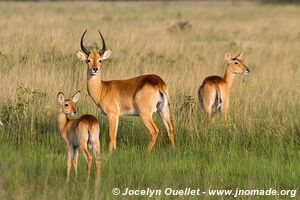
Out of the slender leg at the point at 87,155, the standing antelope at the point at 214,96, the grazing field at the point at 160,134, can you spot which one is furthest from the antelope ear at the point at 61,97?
the standing antelope at the point at 214,96

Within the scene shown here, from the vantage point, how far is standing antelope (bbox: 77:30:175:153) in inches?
324

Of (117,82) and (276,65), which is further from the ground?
(276,65)

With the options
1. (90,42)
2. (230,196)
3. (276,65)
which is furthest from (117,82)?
(90,42)

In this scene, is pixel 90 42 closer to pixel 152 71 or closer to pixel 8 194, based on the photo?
pixel 152 71

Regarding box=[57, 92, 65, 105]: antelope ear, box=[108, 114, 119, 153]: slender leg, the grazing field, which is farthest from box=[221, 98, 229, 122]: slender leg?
box=[57, 92, 65, 105]: antelope ear

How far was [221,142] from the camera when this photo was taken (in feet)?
27.7

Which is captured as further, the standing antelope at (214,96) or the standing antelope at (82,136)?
the standing antelope at (214,96)

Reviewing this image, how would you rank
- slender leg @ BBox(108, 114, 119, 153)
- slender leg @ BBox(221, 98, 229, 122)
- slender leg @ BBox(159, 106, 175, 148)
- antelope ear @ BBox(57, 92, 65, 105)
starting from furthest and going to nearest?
slender leg @ BBox(221, 98, 229, 122) < slender leg @ BBox(159, 106, 175, 148) < slender leg @ BBox(108, 114, 119, 153) < antelope ear @ BBox(57, 92, 65, 105)

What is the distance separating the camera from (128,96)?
27.3 feet

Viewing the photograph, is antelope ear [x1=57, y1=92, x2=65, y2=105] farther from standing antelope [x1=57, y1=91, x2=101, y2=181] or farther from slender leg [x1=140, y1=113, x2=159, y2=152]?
slender leg [x1=140, y1=113, x2=159, y2=152]

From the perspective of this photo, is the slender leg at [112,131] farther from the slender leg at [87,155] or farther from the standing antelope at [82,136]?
the slender leg at [87,155]

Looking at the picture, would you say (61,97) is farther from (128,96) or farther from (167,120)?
(167,120)

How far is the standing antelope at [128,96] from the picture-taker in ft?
27.0

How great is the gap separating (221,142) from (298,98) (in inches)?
119
